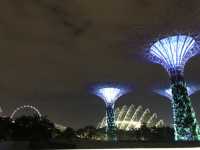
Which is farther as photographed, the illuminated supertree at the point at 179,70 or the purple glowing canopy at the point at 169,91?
the purple glowing canopy at the point at 169,91

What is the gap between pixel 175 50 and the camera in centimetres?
3894

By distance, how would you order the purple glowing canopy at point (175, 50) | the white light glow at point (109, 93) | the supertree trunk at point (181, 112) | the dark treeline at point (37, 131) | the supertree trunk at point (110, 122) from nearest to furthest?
the purple glowing canopy at point (175, 50)
the supertree trunk at point (181, 112)
the dark treeline at point (37, 131)
the white light glow at point (109, 93)
the supertree trunk at point (110, 122)

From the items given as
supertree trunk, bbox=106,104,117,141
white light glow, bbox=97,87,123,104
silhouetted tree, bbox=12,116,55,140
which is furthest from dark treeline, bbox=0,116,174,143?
white light glow, bbox=97,87,123,104

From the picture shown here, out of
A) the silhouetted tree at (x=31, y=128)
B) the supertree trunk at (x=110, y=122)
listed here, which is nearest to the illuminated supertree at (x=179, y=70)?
the silhouetted tree at (x=31, y=128)

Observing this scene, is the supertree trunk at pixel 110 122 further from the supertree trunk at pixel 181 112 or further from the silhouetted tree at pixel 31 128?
the supertree trunk at pixel 181 112

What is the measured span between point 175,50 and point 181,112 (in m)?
7.09

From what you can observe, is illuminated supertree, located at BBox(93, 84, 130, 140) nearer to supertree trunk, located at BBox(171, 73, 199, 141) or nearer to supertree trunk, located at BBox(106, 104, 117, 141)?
supertree trunk, located at BBox(106, 104, 117, 141)

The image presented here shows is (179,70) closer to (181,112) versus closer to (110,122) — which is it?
(181,112)

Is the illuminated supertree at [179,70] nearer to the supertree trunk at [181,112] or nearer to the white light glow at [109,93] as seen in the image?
the supertree trunk at [181,112]

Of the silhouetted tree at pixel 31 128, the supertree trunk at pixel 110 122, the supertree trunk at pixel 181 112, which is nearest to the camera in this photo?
the supertree trunk at pixel 181 112

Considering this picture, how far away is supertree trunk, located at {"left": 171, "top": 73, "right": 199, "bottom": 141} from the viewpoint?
3903 centimetres

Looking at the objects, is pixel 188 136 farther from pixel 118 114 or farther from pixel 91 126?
pixel 118 114

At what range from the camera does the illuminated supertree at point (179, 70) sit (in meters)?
38.9

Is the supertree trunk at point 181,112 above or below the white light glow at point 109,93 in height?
below
